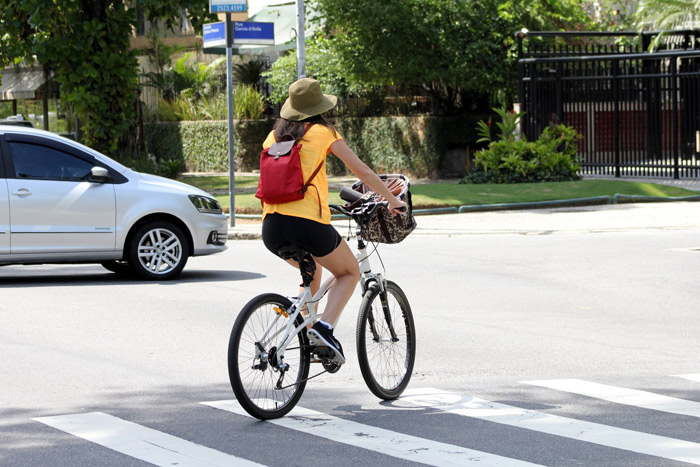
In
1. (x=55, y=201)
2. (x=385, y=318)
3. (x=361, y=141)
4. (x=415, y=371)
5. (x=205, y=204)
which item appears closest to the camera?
(x=385, y=318)

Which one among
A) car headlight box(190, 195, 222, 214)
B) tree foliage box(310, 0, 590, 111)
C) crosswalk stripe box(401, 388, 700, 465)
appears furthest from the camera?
tree foliage box(310, 0, 590, 111)

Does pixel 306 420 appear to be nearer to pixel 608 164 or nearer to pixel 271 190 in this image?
pixel 271 190

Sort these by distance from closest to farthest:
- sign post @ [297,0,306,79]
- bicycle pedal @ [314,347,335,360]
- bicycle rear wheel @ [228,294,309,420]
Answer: bicycle rear wheel @ [228,294,309,420]
bicycle pedal @ [314,347,335,360]
sign post @ [297,0,306,79]

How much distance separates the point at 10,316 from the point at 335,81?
877 inches

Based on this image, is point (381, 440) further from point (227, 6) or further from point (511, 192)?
point (511, 192)

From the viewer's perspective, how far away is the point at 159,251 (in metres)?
12.7

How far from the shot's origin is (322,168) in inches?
252

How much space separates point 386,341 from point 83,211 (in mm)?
6344

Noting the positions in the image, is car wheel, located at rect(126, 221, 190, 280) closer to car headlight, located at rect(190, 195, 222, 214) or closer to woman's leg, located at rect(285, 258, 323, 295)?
car headlight, located at rect(190, 195, 222, 214)

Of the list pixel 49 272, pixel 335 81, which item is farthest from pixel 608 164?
pixel 49 272

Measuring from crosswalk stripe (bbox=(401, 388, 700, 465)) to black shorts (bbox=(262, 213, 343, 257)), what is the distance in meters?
1.15

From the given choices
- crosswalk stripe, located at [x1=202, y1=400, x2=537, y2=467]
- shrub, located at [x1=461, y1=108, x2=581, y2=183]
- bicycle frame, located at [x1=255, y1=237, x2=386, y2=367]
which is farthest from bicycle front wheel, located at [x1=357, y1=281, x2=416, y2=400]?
shrub, located at [x1=461, y1=108, x2=581, y2=183]

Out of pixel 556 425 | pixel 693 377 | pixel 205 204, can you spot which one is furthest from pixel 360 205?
pixel 205 204

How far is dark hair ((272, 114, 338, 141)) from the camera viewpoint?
20.9ft
